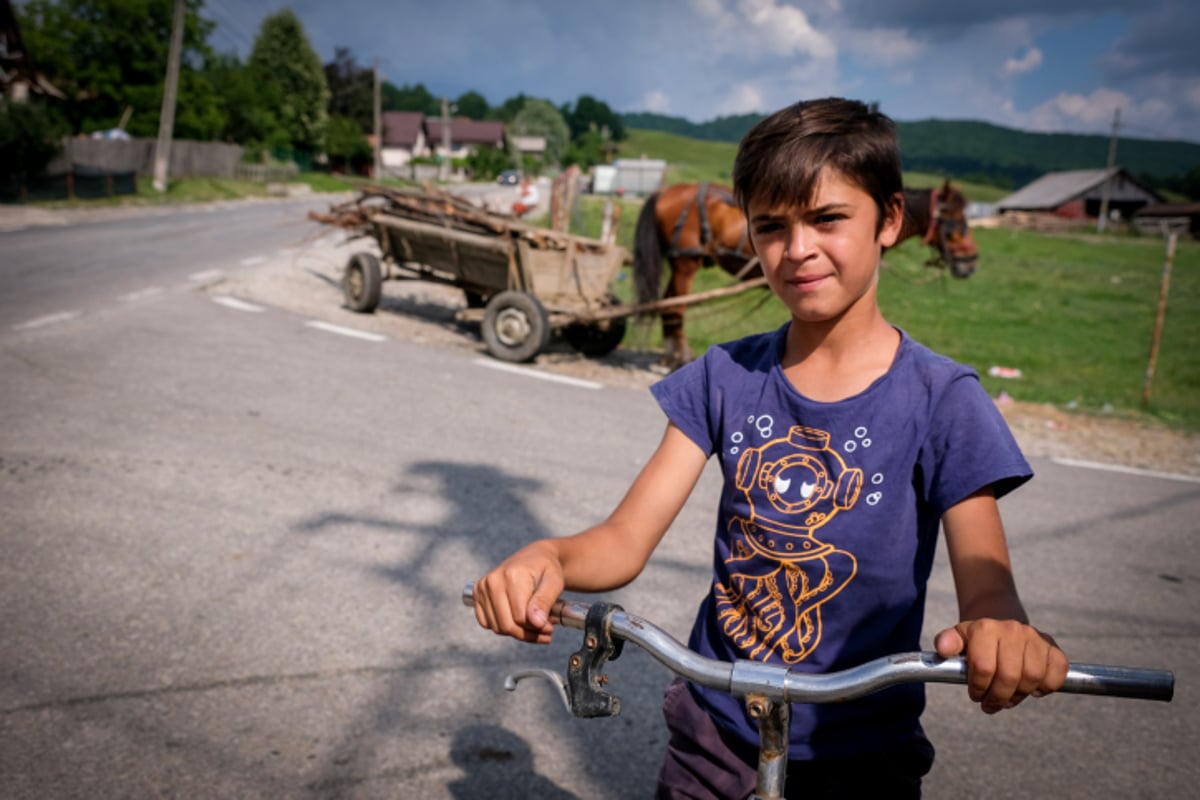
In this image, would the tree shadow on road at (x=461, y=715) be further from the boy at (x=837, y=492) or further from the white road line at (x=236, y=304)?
the white road line at (x=236, y=304)

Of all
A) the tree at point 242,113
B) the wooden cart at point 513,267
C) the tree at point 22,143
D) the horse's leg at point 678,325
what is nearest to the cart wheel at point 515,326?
the wooden cart at point 513,267

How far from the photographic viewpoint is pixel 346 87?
268ft

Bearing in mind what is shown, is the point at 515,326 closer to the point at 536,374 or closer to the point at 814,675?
the point at 536,374

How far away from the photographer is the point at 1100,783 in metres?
2.86

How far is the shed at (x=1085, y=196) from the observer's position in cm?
7738

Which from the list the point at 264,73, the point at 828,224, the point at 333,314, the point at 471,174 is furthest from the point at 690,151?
the point at 828,224

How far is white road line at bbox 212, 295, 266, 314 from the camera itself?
10320 mm

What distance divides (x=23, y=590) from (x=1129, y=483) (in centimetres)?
672

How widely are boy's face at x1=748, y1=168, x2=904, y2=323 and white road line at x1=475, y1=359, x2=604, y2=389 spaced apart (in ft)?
21.9

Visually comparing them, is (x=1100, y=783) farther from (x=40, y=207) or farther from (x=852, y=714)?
(x=40, y=207)

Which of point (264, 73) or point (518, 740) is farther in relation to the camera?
point (264, 73)

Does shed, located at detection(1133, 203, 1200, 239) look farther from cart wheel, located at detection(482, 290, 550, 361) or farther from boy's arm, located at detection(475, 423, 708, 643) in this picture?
boy's arm, located at detection(475, 423, 708, 643)

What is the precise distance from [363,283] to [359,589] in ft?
24.4

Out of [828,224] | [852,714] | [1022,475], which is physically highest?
[828,224]
